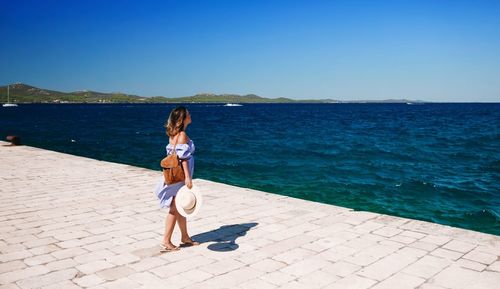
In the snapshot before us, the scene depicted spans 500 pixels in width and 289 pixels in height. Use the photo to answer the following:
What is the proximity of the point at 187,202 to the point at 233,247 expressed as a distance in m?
1.02

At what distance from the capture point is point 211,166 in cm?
2092

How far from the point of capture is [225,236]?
19.5 feet

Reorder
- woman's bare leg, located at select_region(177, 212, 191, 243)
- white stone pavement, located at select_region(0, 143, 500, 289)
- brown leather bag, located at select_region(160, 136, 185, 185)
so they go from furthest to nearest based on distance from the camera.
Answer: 1. woman's bare leg, located at select_region(177, 212, 191, 243)
2. brown leather bag, located at select_region(160, 136, 185, 185)
3. white stone pavement, located at select_region(0, 143, 500, 289)

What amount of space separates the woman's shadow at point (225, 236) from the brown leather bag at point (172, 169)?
3.79ft

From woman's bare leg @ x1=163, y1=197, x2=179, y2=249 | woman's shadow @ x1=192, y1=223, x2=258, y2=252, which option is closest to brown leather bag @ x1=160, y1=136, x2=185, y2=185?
woman's bare leg @ x1=163, y1=197, x2=179, y2=249

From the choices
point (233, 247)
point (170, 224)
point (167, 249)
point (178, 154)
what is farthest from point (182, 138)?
point (233, 247)

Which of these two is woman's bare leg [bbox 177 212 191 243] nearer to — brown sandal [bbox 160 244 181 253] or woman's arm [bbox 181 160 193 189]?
brown sandal [bbox 160 244 181 253]

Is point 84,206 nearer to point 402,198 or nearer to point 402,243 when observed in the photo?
point 402,243

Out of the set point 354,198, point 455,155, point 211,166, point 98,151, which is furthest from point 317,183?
point 98,151

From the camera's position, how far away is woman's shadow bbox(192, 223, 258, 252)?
5.46 meters

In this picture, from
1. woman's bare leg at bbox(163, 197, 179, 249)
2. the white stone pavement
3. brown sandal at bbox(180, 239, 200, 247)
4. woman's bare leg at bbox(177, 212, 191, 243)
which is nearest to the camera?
the white stone pavement

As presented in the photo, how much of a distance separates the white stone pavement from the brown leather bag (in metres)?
1.05

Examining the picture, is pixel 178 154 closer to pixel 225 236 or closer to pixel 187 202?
pixel 187 202

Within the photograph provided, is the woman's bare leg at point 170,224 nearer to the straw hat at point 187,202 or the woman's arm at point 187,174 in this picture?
the straw hat at point 187,202
